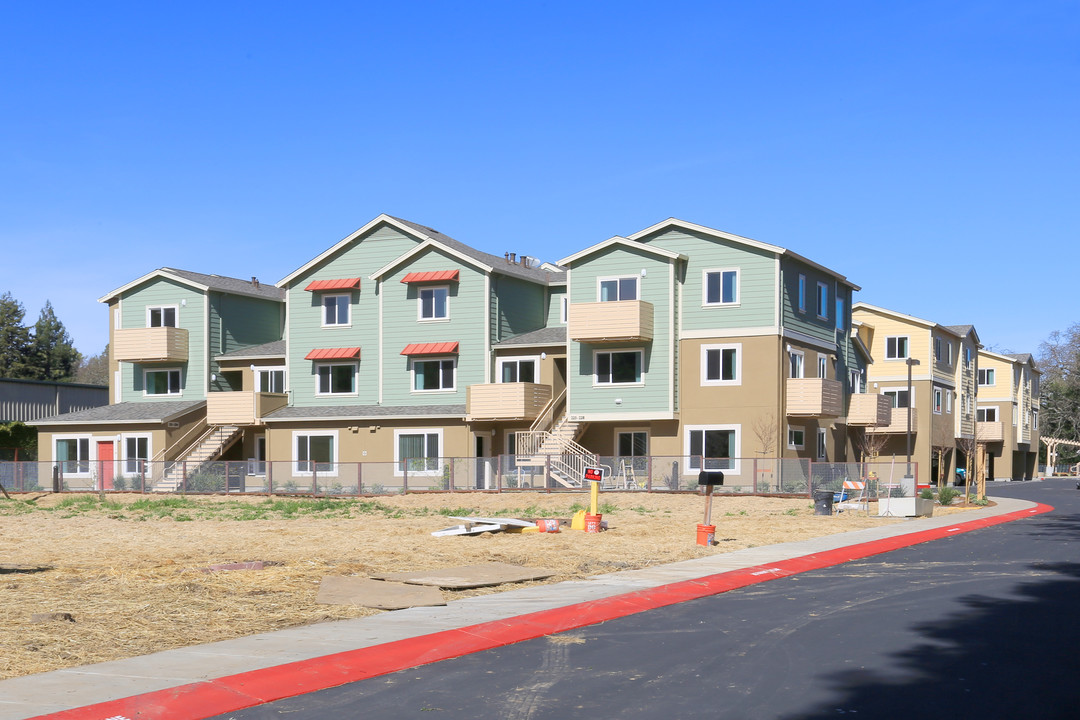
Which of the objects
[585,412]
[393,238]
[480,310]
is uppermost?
[393,238]

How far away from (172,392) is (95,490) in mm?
8963

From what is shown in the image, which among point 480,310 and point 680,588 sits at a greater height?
point 480,310

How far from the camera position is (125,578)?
661 inches

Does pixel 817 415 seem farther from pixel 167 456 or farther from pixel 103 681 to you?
pixel 103 681

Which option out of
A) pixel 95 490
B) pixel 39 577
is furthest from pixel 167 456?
pixel 39 577

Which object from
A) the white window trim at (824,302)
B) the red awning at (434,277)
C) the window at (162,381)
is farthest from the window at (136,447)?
the white window trim at (824,302)

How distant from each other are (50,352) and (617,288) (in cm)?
7016

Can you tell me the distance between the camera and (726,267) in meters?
44.2

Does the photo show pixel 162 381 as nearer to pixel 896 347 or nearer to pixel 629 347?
pixel 629 347

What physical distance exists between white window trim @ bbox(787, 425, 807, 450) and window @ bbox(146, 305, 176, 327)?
28.4m

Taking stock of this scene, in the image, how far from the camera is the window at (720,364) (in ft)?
144

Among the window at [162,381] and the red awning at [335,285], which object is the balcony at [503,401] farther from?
the window at [162,381]

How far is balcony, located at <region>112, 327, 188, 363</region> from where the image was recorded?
52.7 meters

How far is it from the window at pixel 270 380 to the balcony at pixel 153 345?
3.57 metres
